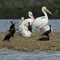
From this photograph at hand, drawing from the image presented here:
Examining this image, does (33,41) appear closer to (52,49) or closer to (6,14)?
(52,49)

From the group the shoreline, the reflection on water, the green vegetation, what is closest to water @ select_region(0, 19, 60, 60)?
the reflection on water

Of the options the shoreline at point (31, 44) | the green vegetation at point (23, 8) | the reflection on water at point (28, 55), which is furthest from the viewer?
the green vegetation at point (23, 8)

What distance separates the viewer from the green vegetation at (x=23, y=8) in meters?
71.9

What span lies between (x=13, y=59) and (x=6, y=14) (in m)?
57.9

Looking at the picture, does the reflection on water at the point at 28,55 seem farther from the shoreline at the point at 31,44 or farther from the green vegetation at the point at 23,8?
the green vegetation at the point at 23,8

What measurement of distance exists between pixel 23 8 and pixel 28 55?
62534 mm

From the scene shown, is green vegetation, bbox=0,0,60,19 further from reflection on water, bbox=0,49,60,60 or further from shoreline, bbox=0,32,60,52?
reflection on water, bbox=0,49,60,60

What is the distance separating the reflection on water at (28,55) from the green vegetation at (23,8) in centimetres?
5045

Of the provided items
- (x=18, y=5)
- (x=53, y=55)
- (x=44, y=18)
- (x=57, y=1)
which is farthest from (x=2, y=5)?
(x=53, y=55)

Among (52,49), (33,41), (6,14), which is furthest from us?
(6,14)

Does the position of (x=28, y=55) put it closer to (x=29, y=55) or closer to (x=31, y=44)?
(x=29, y=55)

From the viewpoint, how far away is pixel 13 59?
640 inches

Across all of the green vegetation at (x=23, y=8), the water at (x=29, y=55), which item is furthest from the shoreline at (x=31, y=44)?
the green vegetation at (x=23, y=8)

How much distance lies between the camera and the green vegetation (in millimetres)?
71875
